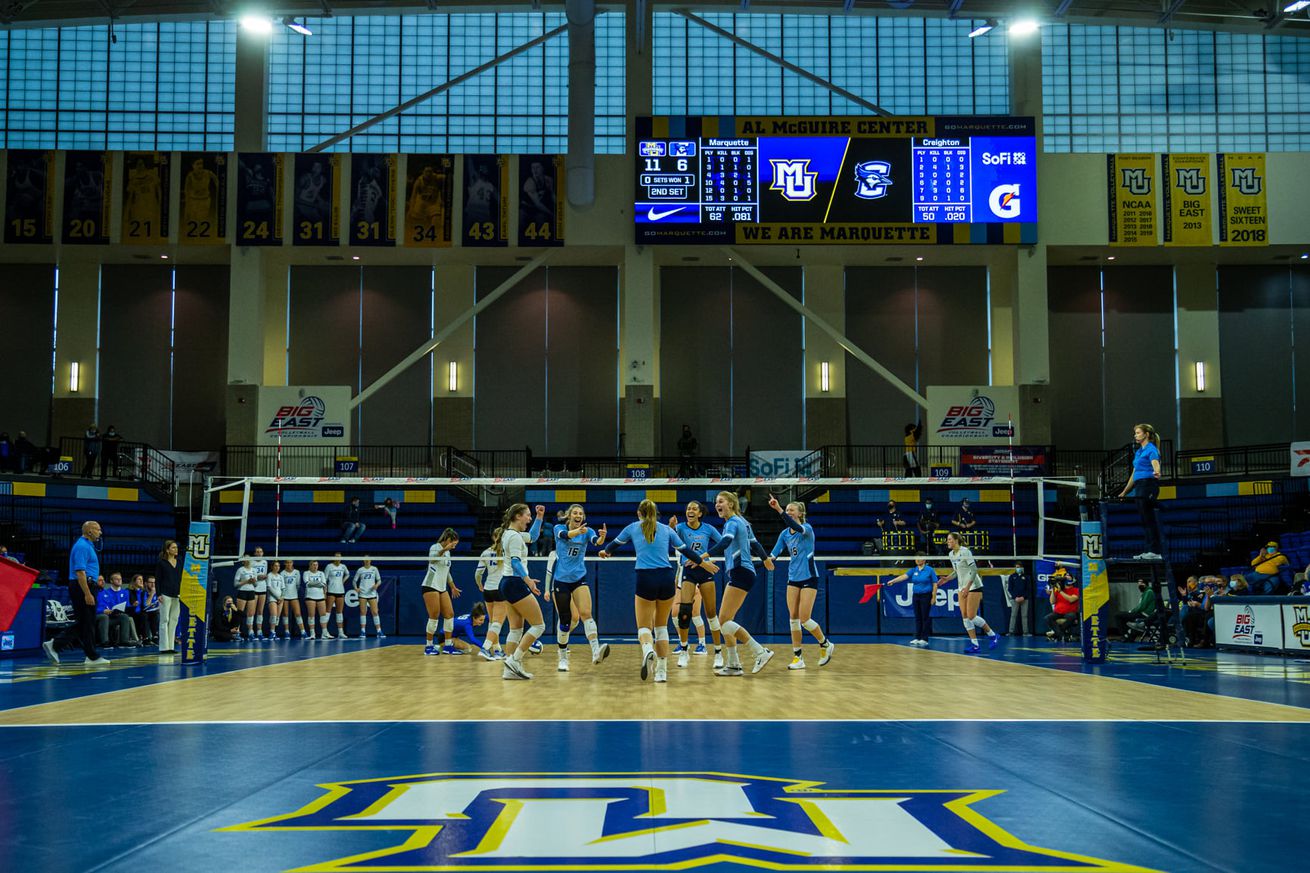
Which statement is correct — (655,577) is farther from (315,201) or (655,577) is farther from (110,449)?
(315,201)

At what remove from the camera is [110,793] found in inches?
223

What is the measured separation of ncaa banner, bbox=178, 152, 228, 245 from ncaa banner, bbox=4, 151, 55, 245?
12.6 feet

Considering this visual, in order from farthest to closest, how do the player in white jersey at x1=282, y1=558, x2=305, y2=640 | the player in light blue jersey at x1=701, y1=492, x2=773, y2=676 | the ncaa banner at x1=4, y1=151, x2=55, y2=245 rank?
the ncaa banner at x1=4, y1=151, x2=55, y2=245
the player in white jersey at x1=282, y1=558, x2=305, y2=640
the player in light blue jersey at x1=701, y1=492, x2=773, y2=676

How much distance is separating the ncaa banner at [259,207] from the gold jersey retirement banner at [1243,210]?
2794 cm

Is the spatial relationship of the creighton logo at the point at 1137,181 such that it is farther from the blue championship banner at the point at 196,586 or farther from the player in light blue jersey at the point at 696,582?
the blue championship banner at the point at 196,586

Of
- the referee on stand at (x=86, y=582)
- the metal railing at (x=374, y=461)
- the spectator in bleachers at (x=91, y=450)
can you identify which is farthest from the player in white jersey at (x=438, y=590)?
the spectator in bleachers at (x=91, y=450)

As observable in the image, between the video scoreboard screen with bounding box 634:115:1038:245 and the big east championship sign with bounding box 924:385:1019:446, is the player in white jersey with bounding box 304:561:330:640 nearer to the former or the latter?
the video scoreboard screen with bounding box 634:115:1038:245

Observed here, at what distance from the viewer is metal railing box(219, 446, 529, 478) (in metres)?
33.5

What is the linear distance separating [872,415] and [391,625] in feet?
57.6

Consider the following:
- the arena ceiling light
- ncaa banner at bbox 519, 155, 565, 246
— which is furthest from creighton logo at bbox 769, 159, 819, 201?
the arena ceiling light

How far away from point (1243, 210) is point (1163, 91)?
15.9ft

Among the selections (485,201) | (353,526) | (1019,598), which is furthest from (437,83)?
(1019,598)

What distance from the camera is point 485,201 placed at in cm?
3356

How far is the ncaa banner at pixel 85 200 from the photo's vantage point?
109 feet
